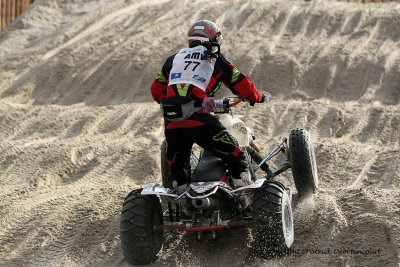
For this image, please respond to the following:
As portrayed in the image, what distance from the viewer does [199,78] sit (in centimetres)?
656

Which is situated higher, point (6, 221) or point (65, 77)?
point (6, 221)

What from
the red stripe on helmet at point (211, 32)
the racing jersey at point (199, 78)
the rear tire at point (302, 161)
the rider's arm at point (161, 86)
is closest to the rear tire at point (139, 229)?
the racing jersey at point (199, 78)

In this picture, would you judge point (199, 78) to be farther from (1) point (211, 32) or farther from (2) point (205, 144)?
(2) point (205, 144)

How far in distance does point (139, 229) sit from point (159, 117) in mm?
5097

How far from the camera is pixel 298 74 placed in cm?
1228

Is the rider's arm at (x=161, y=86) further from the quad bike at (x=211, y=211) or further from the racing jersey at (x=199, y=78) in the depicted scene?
the quad bike at (x=211, y=211)

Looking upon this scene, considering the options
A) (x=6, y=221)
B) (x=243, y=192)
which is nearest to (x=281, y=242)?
(x=243, y=192)

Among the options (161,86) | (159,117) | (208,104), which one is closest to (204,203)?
(208,104)

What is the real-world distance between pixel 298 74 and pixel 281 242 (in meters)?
6.36

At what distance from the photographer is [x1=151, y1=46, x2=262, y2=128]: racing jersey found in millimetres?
6508

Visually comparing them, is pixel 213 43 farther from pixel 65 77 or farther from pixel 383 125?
pixel 65 77

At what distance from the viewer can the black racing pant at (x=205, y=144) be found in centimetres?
650

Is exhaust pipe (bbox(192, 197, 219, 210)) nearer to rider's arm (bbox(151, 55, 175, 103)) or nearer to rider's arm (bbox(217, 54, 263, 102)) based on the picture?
rider's arm (bbox(217, 54, 263, 102))

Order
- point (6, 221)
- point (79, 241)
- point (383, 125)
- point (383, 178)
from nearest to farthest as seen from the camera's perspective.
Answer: point (79, 241) < point (6, 221) < point (383, 178) < point (383, 125)
